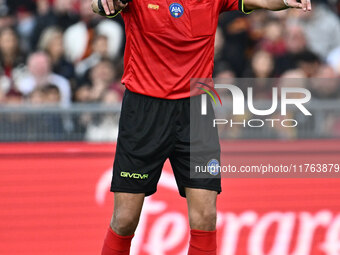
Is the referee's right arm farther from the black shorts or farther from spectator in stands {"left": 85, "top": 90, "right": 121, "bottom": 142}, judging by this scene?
spectator in stands {"left": 85, "top": 90, "right": 121, "bottom": 142}

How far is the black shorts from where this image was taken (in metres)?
4.40

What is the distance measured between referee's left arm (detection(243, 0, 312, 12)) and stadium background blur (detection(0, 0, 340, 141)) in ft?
7.58

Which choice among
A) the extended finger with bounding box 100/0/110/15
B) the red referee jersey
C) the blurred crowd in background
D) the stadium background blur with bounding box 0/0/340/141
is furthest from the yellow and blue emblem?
the blurred crowd in background

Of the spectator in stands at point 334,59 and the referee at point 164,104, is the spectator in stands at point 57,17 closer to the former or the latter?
the spectator in stands at point 334,59

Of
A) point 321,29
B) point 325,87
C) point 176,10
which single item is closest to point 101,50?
point 325,87

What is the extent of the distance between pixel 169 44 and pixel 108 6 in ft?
1.50

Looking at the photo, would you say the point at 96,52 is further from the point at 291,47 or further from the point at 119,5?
the point at 119,5

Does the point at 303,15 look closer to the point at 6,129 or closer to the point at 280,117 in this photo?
the point at 280,117

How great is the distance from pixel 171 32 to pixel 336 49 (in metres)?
4.74

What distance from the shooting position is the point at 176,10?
432 centimetres

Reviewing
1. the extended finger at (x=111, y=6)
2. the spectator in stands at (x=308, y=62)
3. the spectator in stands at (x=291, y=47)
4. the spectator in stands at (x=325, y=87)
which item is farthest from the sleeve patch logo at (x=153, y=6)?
the spectator in stands at (x=308, y=62)

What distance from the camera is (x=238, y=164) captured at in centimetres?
591

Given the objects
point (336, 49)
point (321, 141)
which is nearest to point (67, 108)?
point (321, 141)

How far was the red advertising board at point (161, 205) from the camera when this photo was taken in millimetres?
5719
